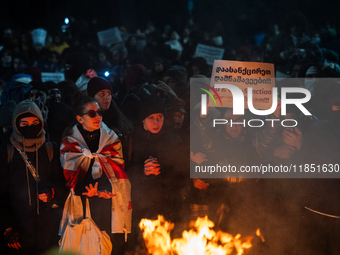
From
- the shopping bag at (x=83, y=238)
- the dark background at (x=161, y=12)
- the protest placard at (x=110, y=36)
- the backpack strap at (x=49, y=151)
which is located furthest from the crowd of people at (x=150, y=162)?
the dark background at (x=161, y=12)

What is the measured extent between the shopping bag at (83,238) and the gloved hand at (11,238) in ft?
1.67

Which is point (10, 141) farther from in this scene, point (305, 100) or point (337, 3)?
point (337, 3)

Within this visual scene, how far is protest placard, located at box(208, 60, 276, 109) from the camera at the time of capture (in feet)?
14.1

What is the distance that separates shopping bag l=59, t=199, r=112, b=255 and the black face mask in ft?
3.19

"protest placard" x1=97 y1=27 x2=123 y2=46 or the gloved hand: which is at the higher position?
"protest placard" x1=97 y1=27 x2=123 y2=46

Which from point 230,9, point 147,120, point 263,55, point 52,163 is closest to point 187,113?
point 147,120

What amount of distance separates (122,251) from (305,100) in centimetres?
305

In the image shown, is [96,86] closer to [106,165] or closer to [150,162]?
[106,165]

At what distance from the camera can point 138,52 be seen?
8.22m

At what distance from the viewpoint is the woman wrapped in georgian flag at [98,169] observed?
11.9 feet

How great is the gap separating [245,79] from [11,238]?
3448mm

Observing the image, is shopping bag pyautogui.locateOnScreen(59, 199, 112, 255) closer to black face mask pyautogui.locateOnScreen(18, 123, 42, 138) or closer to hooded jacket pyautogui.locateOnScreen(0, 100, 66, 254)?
hooded jacket pyautogui.locateOnScreen(0, 100, 66, 254)

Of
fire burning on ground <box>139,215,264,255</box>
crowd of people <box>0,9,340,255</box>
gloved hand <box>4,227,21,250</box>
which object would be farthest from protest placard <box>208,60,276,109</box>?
gloved hand <box>4,227,21,250</box>

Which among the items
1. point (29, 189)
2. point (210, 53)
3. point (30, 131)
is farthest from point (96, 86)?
point (210, 53)
